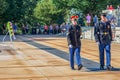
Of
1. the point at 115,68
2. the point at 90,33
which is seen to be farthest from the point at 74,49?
the point at 90,33

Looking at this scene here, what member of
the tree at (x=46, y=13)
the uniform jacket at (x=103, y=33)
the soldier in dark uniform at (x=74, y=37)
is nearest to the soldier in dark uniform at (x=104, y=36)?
the uniform jacket at (x=103, y=33)

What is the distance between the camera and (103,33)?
12.3 metres

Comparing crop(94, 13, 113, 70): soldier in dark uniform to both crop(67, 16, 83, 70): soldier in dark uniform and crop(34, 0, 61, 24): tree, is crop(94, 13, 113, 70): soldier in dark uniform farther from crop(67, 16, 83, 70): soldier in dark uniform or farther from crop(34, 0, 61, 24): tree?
crop(34, 0, 61, 24): tree

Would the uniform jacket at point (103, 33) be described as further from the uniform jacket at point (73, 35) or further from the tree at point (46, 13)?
the tree at point (46, 13)

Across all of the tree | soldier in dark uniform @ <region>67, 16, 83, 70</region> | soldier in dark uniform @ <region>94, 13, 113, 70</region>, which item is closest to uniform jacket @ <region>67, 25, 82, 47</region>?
soldier in dark uniform @ <region>67, 16, 83, 70</region>

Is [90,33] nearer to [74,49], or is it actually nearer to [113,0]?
[113,0]

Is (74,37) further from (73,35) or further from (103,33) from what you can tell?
(103,33)

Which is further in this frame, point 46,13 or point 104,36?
point 46,13

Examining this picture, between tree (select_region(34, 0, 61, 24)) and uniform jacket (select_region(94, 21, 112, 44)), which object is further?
tree (select_region(34, 0, 61, 24))

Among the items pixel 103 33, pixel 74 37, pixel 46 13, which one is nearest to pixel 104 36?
pixel 103 33

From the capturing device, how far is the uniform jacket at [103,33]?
1228cm

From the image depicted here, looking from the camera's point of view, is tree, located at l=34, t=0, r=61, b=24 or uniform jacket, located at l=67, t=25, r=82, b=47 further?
tree, located at l=34, t=0, r=61, b=24

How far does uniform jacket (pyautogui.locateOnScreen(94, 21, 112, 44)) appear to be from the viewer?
1228cm

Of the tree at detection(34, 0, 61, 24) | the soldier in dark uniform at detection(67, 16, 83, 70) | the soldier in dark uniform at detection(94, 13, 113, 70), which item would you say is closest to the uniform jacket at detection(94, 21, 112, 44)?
the soldier in dark uniform at detection(94, 13, 113, 70)
